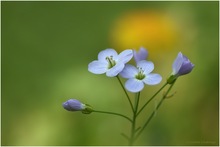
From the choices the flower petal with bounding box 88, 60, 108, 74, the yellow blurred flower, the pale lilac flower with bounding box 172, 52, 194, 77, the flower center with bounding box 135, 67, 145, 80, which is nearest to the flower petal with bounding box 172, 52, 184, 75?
the pale lilac flower with bounding box 172, 52, 194, 77

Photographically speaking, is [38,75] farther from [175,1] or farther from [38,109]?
[175,1]

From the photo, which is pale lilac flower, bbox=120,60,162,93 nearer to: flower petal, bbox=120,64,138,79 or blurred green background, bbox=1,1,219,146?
flower petal, bbox=120,64,138,79

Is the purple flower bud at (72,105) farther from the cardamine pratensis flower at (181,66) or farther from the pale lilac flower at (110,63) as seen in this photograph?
the cardamine pratensis flower at (181,66)

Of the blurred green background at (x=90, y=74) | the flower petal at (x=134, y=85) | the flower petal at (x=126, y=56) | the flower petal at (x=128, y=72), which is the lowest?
the blurred green background at (x=90, y=74)

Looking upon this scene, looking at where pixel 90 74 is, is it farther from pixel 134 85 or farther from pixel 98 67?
pixel 134 85

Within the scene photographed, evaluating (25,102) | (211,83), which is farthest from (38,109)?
(211,83)

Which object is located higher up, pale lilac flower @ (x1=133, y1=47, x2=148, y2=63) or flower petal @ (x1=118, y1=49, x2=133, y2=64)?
flower petal @ (x1=118, y1=49, x2=133, y2=64)

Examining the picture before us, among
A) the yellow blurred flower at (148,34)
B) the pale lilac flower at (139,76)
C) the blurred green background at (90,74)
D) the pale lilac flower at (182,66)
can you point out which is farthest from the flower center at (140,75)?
the yellow blurred flower at (148,34)
